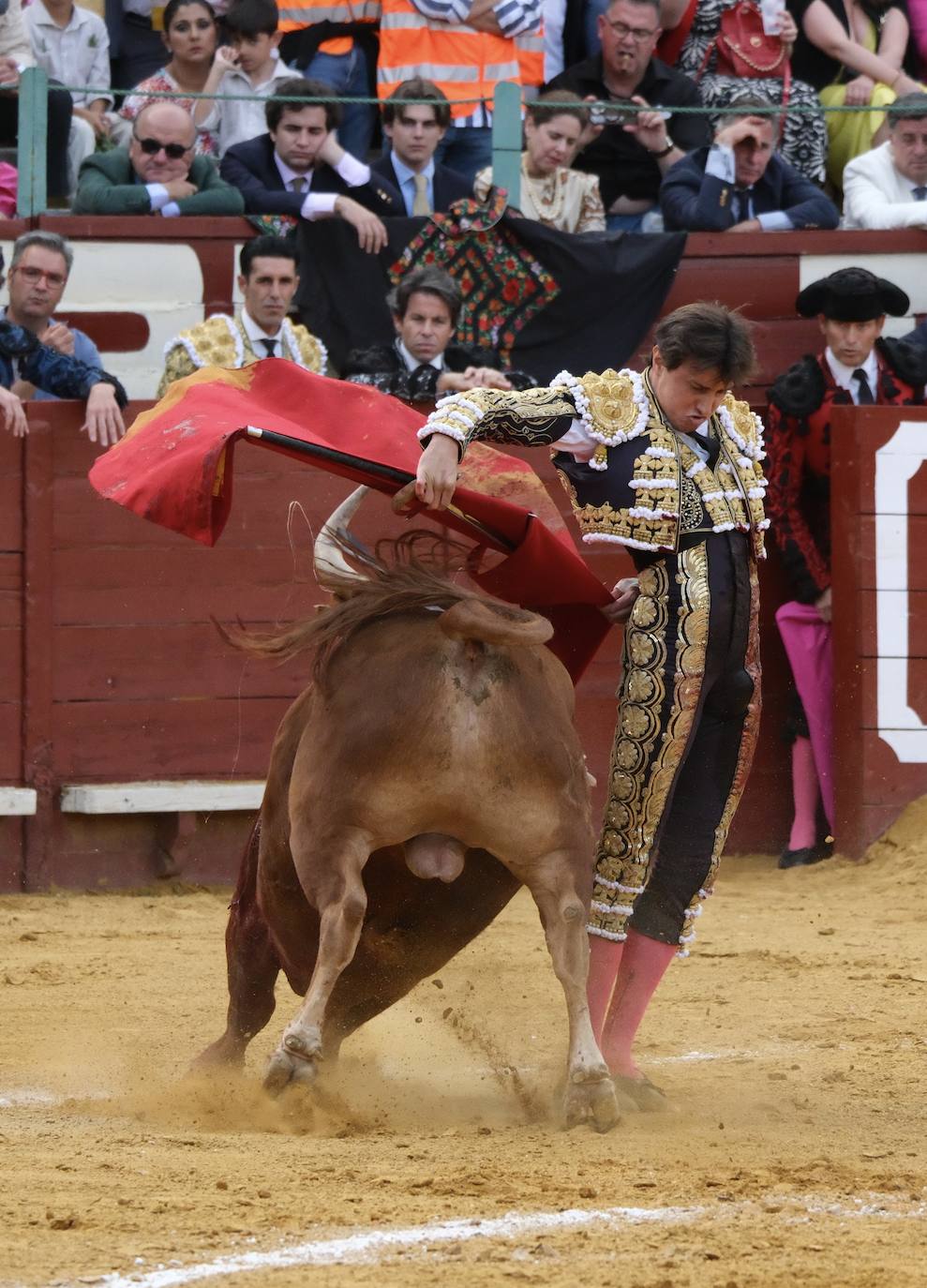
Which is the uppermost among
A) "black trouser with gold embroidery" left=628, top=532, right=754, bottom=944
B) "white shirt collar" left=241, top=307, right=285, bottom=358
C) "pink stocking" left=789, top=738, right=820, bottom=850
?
"white shirt collar" left=241, top=307, right=285, bottom=358

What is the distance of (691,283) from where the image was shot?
714 centimetres

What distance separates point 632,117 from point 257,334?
1981 millimetres

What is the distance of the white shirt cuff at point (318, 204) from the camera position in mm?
6559

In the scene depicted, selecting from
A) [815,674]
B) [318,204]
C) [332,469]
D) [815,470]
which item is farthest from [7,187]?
[332,469]

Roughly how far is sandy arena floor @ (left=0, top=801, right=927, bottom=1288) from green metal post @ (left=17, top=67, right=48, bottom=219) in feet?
8.19

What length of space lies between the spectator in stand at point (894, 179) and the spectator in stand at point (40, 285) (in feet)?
9.80

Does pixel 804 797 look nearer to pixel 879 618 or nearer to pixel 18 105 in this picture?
pixel 879 618

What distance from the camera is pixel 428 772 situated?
10.0ft

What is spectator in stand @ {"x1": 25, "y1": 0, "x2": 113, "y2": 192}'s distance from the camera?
7.03 metres

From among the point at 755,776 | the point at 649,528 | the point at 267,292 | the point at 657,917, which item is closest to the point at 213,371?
the point at 649,528

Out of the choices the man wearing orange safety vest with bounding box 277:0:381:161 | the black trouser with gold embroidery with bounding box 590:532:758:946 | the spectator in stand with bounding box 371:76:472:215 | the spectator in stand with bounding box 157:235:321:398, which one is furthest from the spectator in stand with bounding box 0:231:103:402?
the black trouser with gold embroidery with bounding box 590:532:758:946

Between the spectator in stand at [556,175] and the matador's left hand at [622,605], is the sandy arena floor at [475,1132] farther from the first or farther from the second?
the spectator in stand at [556,175]

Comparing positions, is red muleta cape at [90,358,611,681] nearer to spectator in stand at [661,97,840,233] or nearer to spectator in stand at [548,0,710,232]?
spectator in stand at [661,97,840,233]

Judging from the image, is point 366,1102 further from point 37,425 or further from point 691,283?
point 691,283
